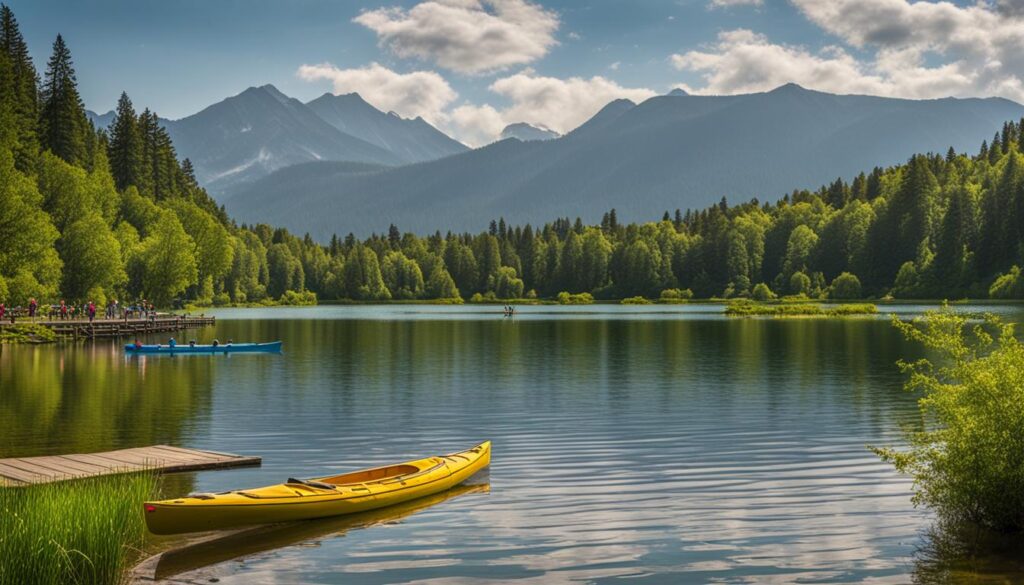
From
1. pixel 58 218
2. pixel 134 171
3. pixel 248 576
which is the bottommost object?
pixel 248 576

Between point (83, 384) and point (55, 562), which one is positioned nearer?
point (55, 562)

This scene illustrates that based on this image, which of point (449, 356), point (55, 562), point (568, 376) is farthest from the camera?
point (449, 356)

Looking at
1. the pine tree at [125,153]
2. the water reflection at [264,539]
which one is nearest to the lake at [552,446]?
the water reflection at [264,539]

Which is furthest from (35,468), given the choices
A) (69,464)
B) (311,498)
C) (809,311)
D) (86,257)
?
(809,311)

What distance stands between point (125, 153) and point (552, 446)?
140966 mm

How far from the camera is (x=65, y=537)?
644 inches

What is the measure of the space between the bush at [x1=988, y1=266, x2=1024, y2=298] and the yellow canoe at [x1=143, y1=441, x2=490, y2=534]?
16873 cm

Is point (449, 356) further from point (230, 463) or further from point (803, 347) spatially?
point (230, 463)

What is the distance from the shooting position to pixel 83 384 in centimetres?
5156

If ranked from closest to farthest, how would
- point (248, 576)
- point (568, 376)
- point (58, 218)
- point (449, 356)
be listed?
point (248, 576) → point (568, 376) → point (449, 356) → point (58, 218)

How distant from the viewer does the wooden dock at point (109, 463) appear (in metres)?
24.5

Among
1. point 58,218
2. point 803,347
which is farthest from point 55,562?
point 58,218

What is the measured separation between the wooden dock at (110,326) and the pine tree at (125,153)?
5258 centimetres

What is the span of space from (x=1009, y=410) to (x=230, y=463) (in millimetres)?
19141
